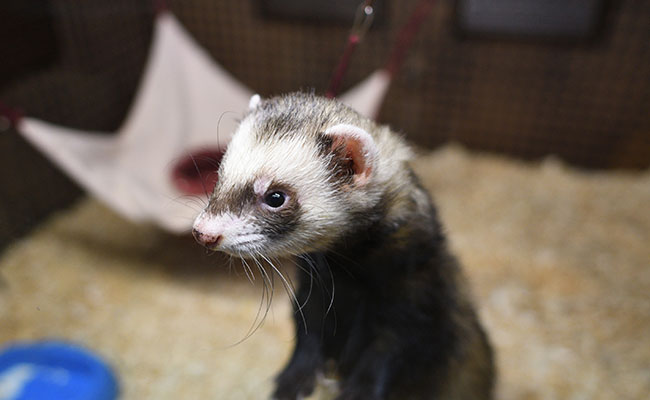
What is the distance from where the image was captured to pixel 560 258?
194 cm

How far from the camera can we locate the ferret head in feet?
2.59

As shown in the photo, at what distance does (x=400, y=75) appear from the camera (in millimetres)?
2541

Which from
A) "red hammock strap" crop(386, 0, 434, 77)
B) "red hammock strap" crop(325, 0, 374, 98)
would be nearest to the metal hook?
"red hammock strap" crop(325, 0, 374, 98)

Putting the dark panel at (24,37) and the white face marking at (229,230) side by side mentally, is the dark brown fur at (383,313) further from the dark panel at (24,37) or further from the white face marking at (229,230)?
the dark panel at (24,37)

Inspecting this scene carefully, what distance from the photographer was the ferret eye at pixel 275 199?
2.66 ft

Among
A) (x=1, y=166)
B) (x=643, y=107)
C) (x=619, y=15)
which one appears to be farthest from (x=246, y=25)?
(x=643, y=107)

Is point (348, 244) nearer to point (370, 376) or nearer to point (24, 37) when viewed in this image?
point (370, 376)

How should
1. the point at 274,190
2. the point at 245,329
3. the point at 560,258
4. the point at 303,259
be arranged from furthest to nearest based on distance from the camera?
the point at 560,258, the point at 245,329, the point at 303,259, the point at 274,190

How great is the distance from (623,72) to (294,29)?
143 centimetres

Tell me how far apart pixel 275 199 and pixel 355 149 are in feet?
0.47

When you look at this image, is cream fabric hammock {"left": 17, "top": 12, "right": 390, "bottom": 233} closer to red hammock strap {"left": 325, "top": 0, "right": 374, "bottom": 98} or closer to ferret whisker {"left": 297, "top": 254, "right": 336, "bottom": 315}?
red hammock strap {"left": 325, "top": 0, "right": 374, "bottom": 98}

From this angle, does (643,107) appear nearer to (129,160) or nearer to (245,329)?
(245,329)

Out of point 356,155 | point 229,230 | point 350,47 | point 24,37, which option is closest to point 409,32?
point 350,47

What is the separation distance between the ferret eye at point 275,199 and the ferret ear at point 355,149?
0.35ft
